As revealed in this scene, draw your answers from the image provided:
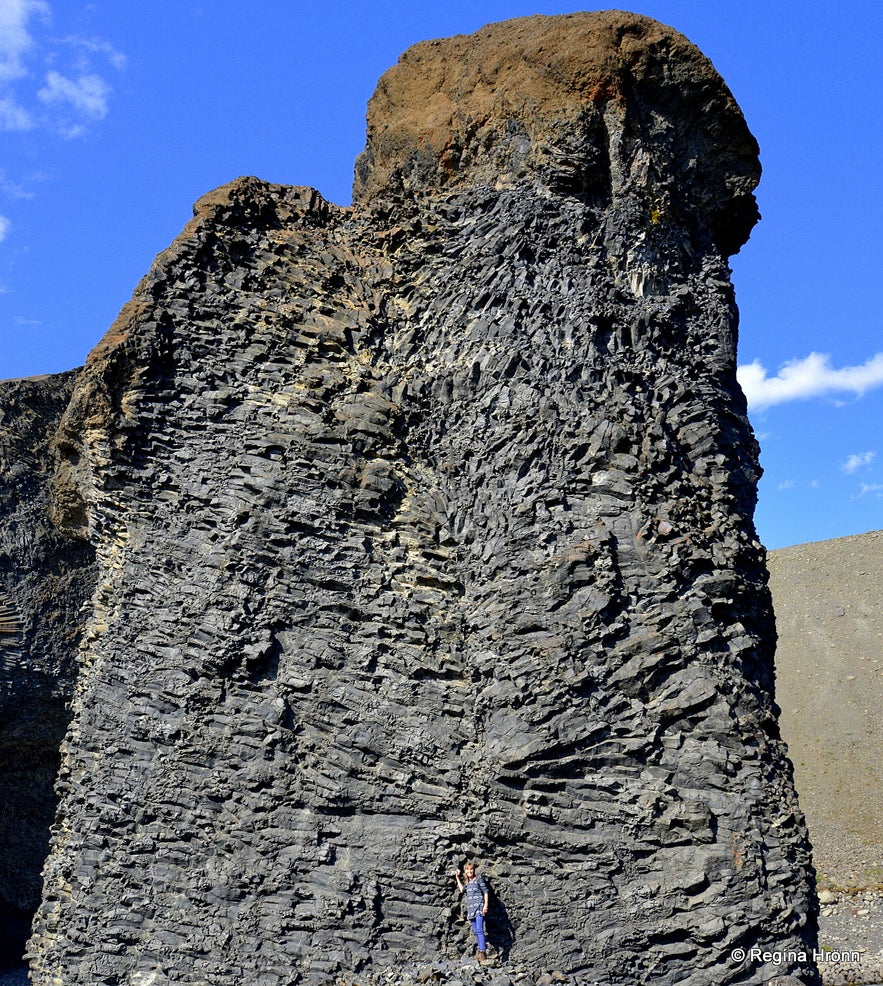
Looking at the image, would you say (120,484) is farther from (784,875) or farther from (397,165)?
(784,875)

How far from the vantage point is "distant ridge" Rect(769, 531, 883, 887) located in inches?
784

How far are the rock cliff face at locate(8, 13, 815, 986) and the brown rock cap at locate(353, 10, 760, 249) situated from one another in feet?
0.12

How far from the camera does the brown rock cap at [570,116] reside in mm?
8414

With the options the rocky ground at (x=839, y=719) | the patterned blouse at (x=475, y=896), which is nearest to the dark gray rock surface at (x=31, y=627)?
the patterned blouse at (x=475, y=896)

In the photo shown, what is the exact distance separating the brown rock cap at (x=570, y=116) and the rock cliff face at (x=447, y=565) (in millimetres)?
37

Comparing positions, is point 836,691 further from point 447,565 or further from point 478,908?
point 478,908

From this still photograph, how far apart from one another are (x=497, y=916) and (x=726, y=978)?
1.64 meters

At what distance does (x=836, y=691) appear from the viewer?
2473 centimetres

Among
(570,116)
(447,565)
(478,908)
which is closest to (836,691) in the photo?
(447,565)

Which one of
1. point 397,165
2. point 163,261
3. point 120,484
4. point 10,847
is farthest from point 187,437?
point 10,847

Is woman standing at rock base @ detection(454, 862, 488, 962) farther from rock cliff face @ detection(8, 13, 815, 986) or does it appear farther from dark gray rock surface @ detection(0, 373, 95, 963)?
dark gray rock surface @ detection(0, 373, 95, 963)

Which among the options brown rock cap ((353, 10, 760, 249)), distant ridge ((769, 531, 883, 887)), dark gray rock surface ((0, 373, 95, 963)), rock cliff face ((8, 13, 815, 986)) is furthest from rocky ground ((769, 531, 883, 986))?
dark gray rock surface ((0, 373, 95, 963))

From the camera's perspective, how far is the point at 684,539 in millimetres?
7148

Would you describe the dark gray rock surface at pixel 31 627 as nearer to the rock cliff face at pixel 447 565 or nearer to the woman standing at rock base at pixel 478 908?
the rock cliff face at pixel 447 565
